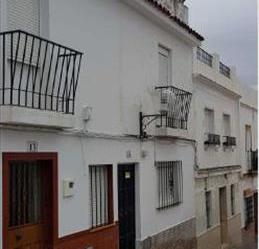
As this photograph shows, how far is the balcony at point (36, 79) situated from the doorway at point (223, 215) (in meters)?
11.1

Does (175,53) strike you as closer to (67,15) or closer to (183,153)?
(183,153)

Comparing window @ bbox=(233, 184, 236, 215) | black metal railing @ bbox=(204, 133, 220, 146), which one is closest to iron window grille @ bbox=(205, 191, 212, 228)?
black metal railing @ bbox=(204, 133, 220, 146)

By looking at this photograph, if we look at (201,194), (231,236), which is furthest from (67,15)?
(231,236)

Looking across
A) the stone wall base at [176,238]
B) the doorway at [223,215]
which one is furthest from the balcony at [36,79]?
the doorway at [223,215]

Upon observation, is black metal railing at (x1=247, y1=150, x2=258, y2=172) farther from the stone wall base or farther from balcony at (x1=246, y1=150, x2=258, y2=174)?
the stone wall base

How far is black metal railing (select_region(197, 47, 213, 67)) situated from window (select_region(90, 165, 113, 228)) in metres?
7.27

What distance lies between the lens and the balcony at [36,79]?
7105 mm

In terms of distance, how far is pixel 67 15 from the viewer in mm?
8891

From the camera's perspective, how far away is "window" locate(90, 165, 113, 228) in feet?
32.1

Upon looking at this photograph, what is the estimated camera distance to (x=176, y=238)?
1339cm

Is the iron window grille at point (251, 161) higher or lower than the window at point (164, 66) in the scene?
lower

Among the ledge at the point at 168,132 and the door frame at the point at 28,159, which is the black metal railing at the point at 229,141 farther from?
the door frame at the point at 28,159

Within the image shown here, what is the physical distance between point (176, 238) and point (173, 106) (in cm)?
308

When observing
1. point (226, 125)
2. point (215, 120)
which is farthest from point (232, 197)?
point (215, 120)
